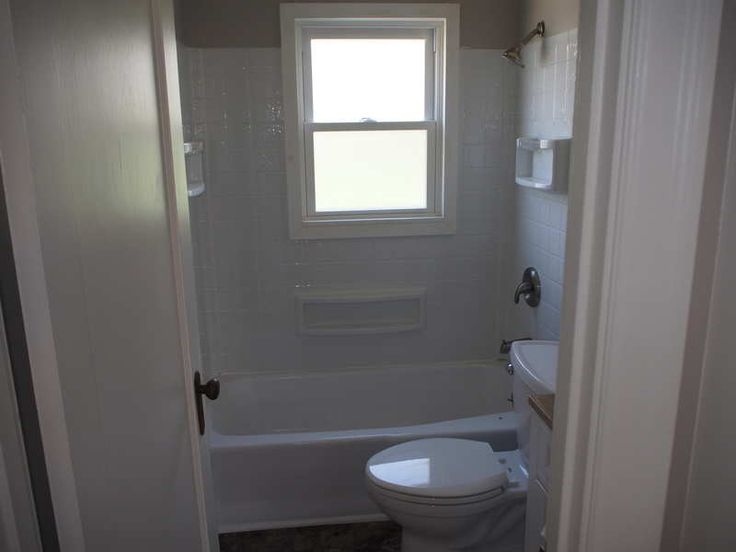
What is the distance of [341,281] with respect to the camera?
119 inches

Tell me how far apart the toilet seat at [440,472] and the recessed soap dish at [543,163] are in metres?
1.05

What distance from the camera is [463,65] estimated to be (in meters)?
2.82

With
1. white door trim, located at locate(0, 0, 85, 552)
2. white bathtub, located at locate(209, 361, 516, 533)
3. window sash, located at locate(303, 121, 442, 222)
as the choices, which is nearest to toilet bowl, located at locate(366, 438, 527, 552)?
white bathtub, located at locate(209, 361, 516, 533)

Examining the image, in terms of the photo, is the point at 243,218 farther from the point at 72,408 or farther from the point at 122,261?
the point at 72,408

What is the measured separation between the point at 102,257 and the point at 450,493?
147 centimetres

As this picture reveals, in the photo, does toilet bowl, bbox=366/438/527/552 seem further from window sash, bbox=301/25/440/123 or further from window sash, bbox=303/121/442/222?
window sash, bbox=301/25/440/123

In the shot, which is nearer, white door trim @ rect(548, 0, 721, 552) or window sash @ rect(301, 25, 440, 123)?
white door trim @ rect(548, 0, 721, 552)

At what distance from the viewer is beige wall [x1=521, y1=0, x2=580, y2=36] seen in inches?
88.8

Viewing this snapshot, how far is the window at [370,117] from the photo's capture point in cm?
274

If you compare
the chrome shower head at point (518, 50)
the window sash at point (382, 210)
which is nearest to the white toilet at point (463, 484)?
the window sash at point (382, 210)

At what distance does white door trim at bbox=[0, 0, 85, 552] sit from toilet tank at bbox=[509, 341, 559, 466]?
132 centimetres

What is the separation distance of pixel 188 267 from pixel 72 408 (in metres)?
0.60

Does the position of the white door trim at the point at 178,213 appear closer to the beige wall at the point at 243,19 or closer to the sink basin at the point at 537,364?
the sink basin at the point at 537,364

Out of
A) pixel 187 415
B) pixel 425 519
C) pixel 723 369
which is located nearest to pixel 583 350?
pixel 723 369
